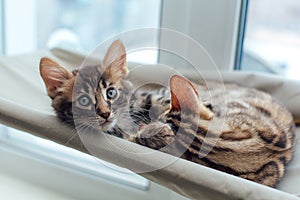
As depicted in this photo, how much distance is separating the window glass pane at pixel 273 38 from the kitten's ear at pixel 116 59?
55 centimetres

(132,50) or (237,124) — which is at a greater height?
(132,50)

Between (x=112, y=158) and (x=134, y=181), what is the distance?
39cm

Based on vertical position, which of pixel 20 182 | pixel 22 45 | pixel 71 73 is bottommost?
pixel 20 182

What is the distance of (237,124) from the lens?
70cm

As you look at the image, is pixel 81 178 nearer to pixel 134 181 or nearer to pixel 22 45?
pixel 134 181

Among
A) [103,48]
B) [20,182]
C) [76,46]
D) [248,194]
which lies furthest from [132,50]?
[76,46]

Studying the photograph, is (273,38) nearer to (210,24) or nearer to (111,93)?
(210,24)

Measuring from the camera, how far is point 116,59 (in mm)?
647

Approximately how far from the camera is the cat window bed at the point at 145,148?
0.47m

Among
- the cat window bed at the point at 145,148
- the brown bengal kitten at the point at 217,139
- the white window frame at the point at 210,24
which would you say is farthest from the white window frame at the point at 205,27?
the brown bengal kitten at the point at 217,139

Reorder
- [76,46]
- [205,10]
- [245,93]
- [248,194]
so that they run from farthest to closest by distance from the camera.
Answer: [76,46], [205,10], [245,93], [248,194]

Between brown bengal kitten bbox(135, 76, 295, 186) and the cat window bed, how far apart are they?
0.04 metres

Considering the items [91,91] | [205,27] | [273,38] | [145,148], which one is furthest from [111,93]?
[273,38]

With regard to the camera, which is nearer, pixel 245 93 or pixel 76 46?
pixel 245 93
